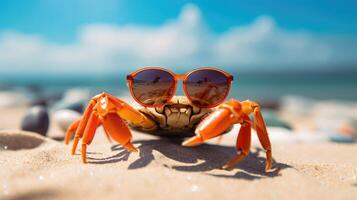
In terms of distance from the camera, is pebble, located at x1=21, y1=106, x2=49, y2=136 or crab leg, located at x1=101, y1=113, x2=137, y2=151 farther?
pebble, located at x1=21, y1=106, x2=49, y2=136

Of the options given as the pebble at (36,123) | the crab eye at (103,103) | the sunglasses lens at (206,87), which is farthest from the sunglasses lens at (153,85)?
the pebble at (36,123)

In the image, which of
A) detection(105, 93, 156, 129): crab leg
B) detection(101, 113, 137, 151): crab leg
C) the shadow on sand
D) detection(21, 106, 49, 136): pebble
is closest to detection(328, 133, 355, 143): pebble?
the shadow on sand

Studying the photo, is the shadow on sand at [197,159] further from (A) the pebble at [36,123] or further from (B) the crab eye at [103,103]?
(A) the pebble at [36,123]

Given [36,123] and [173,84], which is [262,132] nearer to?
[173,84]

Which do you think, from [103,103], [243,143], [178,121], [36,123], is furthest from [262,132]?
[36,123]

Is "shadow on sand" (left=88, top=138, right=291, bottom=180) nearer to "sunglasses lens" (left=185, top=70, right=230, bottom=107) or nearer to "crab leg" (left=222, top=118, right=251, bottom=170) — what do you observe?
"crab leg" (left=222, top=118, right=251, bottom=170)

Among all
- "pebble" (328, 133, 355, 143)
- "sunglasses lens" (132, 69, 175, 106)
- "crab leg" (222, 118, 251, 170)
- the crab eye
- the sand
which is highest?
"sunglasses lens" (132, 69, 175, 106)

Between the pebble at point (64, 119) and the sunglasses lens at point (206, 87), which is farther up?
the sunglasses lens at point (206, 87)

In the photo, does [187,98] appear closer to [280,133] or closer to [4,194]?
[4,194]
